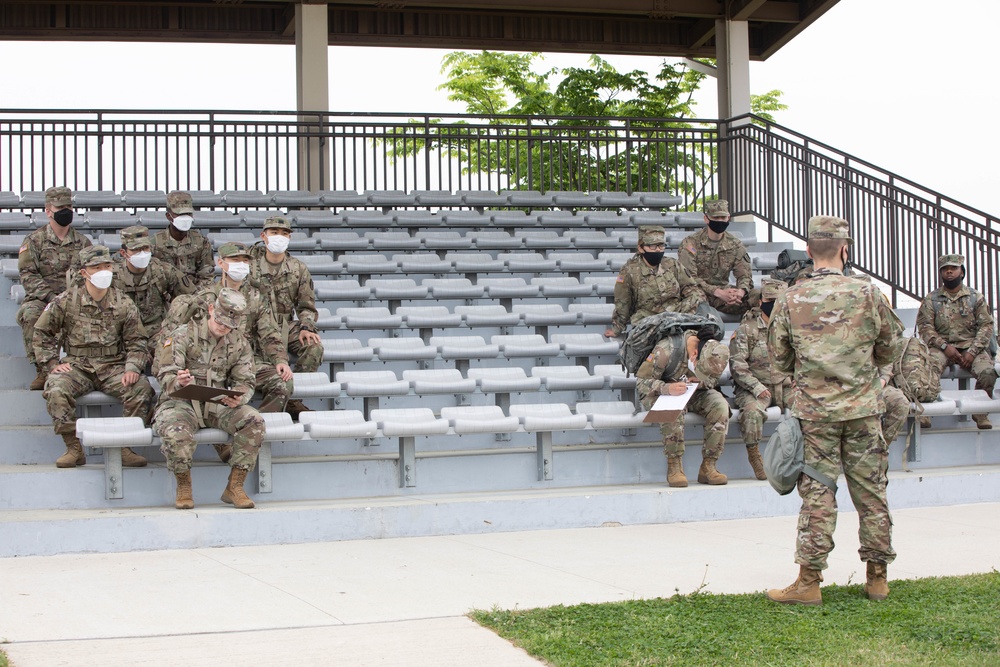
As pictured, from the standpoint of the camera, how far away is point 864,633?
4.80 m

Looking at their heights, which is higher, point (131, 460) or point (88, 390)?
point (88, 390)

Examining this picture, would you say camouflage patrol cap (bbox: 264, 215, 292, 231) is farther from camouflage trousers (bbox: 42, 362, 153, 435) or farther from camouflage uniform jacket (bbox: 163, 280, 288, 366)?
camouflage trousers (bbox: 42, 362, 153, 435)

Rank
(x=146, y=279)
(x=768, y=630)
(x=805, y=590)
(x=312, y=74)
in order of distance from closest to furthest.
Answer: (x=768, y=630) → (x=805, y=590) → (x=146, y=279) → (x=312, y=74)

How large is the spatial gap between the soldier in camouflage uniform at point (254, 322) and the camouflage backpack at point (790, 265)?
467cm

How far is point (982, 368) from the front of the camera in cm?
1075

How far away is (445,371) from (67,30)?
10572 mm

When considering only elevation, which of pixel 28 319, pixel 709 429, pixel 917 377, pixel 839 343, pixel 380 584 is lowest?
pixel 380 584

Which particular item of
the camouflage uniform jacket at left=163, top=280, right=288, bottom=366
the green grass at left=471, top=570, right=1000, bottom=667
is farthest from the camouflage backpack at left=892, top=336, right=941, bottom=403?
the camouflage uniform jacket at left=163, top=280, right=288, bottom=366

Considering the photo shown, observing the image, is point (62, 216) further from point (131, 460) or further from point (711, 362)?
point (711, 362)

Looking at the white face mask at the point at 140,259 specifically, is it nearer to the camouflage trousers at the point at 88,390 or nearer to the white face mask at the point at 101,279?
the white face mask at the point at 101,279

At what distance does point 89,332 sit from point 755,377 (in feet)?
17.2

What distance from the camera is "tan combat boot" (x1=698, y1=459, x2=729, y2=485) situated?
8719 mm

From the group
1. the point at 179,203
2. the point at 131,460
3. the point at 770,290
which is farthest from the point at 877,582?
the point at 179,203

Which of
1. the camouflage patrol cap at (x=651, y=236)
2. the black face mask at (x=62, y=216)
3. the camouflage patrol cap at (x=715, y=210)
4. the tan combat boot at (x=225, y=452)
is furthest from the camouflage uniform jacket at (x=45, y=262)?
the camouflage patrol cap at (x=715, y=210)
